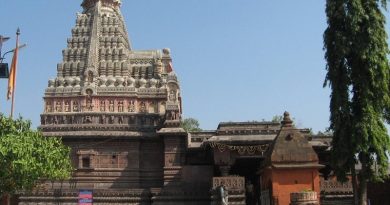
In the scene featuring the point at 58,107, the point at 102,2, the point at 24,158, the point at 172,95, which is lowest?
the point at 24,158

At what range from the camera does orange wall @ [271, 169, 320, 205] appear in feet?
57.3

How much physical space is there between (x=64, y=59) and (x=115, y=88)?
453 cm

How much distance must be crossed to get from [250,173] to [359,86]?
13.5 meters

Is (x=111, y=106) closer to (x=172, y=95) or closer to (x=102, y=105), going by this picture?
(x=102, y=105)

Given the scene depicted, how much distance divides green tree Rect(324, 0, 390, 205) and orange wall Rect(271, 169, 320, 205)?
82.2 inches

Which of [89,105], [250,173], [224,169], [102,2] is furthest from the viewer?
[102,2]

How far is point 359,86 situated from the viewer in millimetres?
19234

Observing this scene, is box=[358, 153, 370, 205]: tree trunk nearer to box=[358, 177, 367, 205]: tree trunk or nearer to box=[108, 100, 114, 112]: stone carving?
box=[358, 177, 367, 205]: tree trunk

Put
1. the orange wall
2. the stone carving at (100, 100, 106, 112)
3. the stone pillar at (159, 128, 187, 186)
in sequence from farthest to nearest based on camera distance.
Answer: the stone carving at (100, 100, 106, 112)
the stone pillar at (159, 128, 187, 186)
the orange wall

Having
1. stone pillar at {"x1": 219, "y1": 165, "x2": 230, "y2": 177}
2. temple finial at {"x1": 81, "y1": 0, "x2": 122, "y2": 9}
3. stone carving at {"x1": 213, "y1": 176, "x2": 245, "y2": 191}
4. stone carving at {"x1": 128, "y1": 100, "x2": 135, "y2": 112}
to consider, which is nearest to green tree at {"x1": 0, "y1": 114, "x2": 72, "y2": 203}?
stone carving at {"x1": 213, "y1": 176, "x2": 245, "y2": 191}

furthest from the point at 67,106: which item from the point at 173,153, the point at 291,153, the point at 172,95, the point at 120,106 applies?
the point at 291,153

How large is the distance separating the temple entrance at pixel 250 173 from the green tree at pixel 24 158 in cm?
918

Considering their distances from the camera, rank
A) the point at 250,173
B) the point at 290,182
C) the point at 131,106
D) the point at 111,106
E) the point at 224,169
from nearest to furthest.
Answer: the point at 290,182, the point at 224,169, the point at 250,173, the point at 111,106, the point at 131,106

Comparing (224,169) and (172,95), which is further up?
(172,95)
